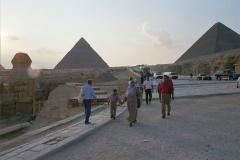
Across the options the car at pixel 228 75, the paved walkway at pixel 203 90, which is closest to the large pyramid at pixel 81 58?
the car at pixel 228 75

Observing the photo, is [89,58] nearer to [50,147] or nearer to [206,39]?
[206,39]

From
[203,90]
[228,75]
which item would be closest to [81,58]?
[228,75]

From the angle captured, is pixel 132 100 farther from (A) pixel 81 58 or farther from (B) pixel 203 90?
(A) pixel 81 58

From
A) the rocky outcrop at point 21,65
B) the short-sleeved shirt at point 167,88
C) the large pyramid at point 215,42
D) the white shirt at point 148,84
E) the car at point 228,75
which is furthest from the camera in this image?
the large pyramid at point 215,42

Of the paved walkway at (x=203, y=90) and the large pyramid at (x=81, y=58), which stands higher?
the large pyramid at (x=81, y=58)

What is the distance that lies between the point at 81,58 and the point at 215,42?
1764 inches

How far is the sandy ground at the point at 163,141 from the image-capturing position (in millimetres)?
3711

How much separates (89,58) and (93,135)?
245ft

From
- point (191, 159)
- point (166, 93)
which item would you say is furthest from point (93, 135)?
point (166, 93)

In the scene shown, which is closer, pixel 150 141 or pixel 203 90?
pixel 150 141

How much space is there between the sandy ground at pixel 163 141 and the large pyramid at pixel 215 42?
61563 millimetres

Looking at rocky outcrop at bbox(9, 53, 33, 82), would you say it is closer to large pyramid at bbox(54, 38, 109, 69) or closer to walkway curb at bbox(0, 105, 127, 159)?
walkway curb at bbox(0, 105, 127, 159)

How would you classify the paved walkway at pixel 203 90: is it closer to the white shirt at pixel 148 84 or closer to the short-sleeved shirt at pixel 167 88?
the white shirt at pixel 148 84

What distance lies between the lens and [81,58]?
76.9m
